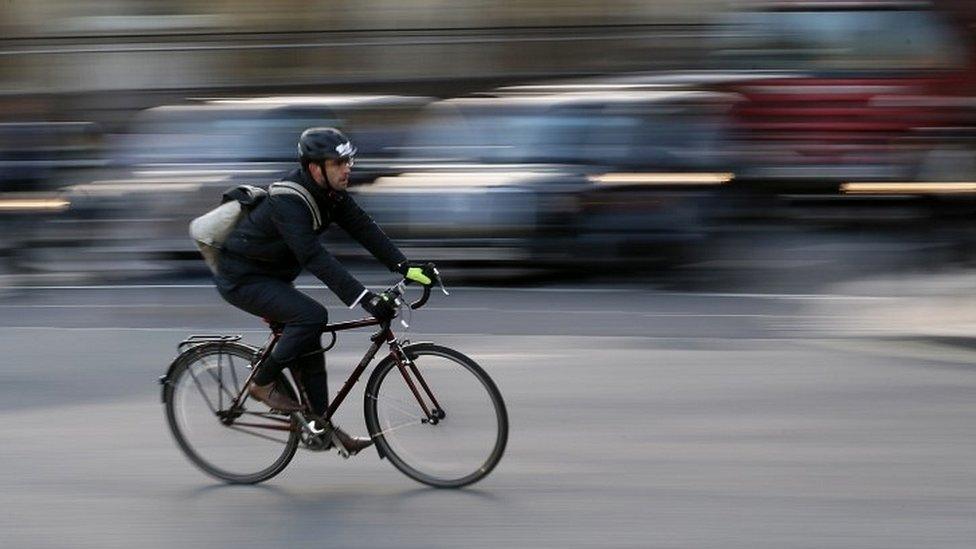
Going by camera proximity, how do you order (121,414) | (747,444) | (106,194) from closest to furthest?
A: (747,444) < (121,414) < (106,194)

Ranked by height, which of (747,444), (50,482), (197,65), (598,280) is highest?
(197,65)

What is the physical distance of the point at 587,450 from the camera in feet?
25.5

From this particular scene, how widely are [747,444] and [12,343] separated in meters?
5.61

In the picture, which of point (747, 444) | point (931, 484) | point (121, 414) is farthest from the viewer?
point (121, 414)

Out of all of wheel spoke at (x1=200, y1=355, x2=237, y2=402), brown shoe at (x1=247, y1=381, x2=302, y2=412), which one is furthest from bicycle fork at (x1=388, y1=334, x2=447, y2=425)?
wheel spoke at (x1=200, y1=355, x2=237, y2=402)

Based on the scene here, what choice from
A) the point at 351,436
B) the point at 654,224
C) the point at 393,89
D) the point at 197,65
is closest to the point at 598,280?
the point at 654,224

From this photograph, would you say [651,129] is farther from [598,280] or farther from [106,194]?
[106,194]

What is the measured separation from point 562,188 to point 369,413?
A: 6.71m

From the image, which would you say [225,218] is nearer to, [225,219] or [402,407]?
[225,219]

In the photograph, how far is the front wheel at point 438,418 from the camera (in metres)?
6.88

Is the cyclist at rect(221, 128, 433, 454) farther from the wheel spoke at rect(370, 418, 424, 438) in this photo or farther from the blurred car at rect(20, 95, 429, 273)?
the blurred car at rect(20, 95, 429, 273)

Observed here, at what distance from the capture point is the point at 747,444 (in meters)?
7.82

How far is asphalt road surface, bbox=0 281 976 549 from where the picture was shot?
21.1 ft

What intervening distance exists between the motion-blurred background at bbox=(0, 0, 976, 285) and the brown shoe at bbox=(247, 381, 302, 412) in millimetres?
6436
